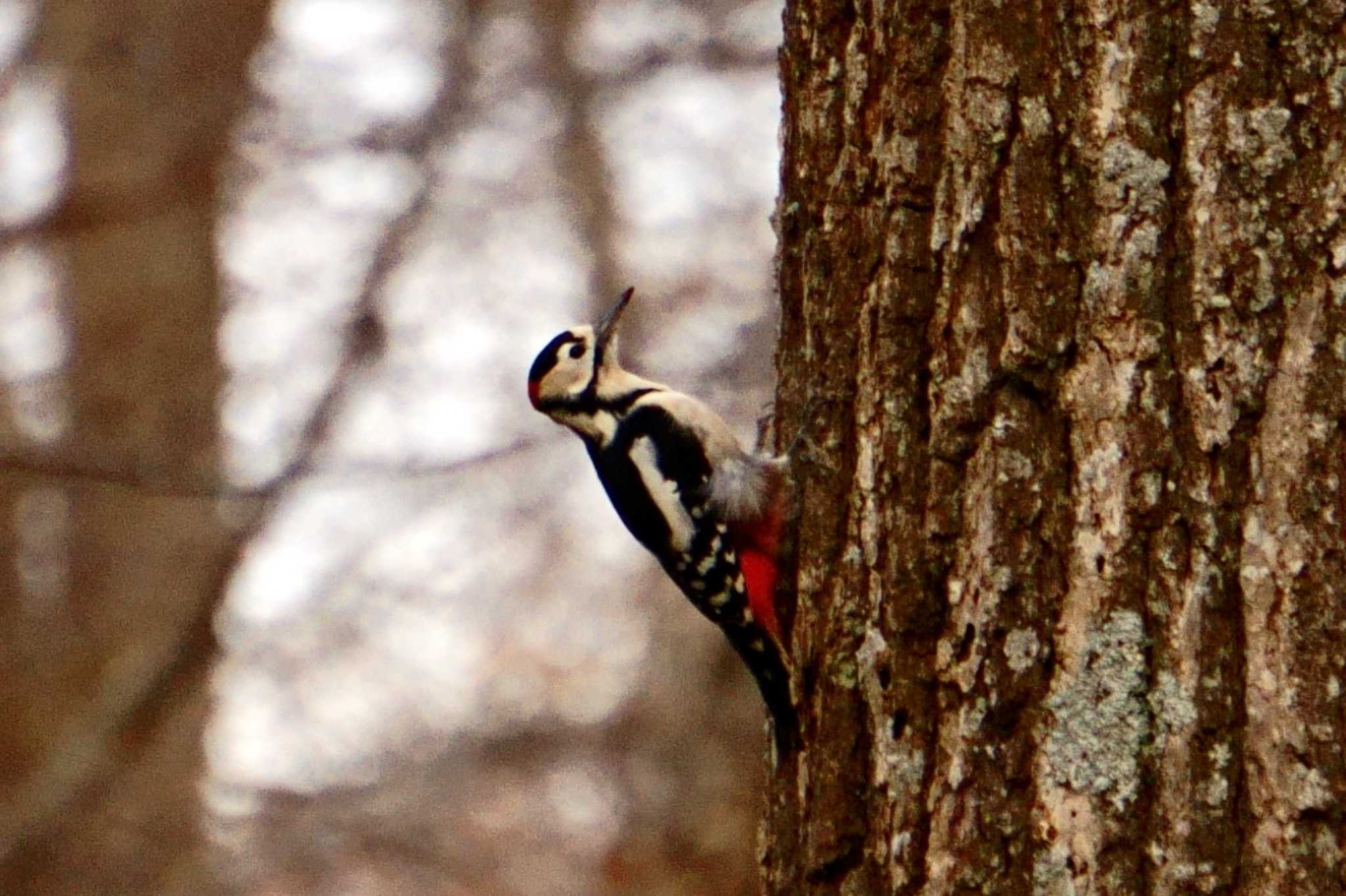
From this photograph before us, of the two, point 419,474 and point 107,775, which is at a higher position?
point 419,474

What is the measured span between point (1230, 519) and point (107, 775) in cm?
571

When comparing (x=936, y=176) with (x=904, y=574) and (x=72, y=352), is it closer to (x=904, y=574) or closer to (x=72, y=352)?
(x=904, y=574)

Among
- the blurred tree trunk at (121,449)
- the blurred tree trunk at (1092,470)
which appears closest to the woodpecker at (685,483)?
the blurred tree trunk at (1092,470)

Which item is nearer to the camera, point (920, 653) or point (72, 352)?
point (920, 653)

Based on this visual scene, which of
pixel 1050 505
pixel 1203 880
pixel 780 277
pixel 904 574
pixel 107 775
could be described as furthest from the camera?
pixel 107 775

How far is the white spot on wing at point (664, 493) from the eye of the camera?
3.71 metres

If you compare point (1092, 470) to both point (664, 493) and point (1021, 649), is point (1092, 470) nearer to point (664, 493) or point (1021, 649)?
point (1021, 649)

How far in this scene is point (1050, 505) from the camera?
190 cm

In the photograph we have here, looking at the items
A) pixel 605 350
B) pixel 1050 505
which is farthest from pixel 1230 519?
pixel 605 350

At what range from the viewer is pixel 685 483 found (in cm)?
385

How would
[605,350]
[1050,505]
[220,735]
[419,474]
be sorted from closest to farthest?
1. [1050,505]
2. [605,350]
3. [419,474]
4. [220,735]

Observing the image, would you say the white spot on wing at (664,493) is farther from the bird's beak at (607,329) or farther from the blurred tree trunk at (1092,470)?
the blurred tree trunk at (1092,470)

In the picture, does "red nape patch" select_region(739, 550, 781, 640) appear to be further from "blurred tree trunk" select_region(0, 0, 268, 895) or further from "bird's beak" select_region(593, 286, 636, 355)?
"blurred tree trunk" select_region(0, 0, 268, 895)

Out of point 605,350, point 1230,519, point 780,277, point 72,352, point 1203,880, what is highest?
point 72,352
